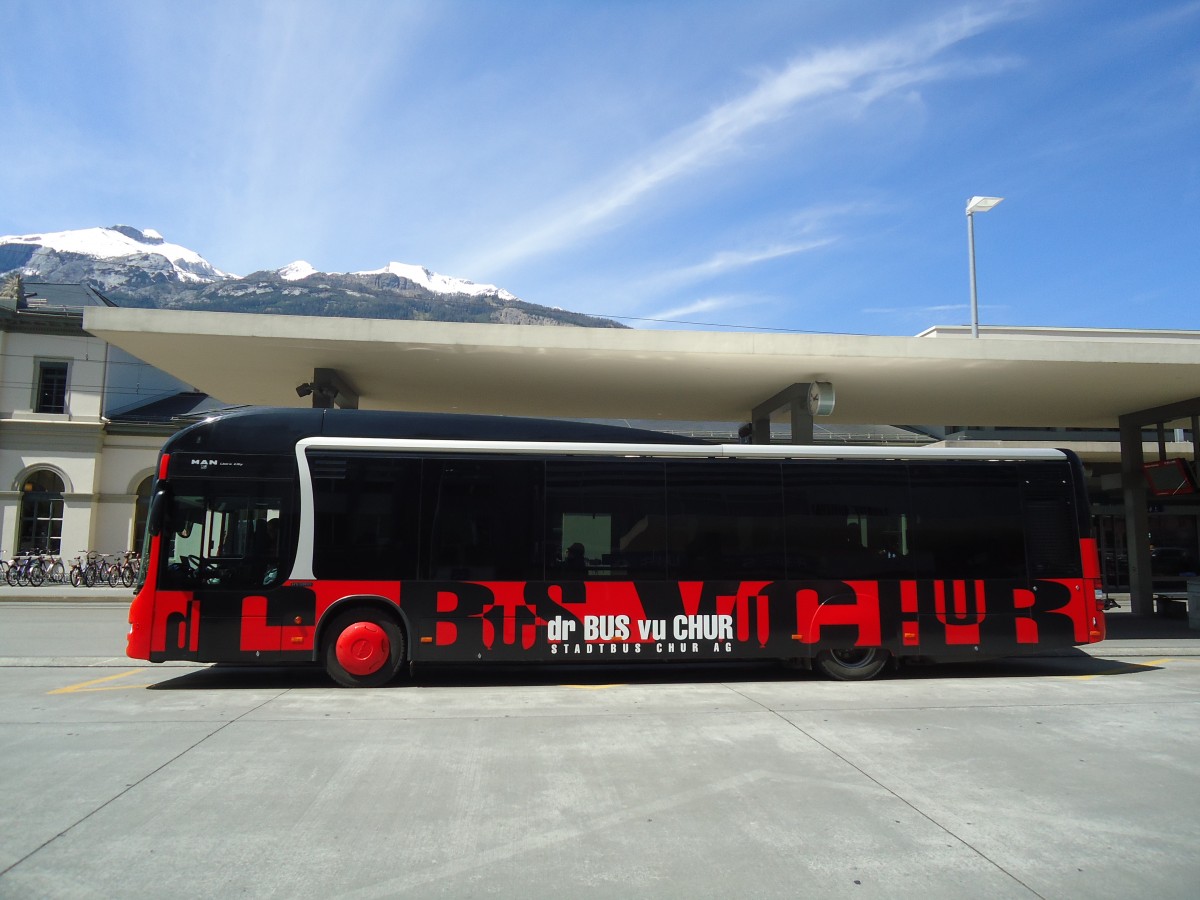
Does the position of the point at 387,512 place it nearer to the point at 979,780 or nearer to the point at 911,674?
the point at 979,780

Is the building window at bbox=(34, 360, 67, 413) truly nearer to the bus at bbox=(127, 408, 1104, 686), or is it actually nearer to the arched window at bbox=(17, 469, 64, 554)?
the arched window at bbox=(17, 469, 64, 554)

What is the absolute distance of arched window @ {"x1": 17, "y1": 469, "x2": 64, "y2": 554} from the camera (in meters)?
28.0

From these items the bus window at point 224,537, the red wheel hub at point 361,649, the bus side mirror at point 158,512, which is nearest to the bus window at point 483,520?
the red wheel hub at point 361,649

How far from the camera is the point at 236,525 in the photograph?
352 inches

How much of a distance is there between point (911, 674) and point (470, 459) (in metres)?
6.57

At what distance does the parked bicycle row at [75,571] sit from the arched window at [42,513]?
1.62m

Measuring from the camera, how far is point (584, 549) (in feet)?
30.7

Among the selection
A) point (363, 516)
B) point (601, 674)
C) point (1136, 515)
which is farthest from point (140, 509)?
point (1136, 515)

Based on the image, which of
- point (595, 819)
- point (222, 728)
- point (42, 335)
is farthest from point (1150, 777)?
point (42, 335)

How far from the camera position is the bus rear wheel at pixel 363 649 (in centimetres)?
899

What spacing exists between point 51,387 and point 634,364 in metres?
25.3

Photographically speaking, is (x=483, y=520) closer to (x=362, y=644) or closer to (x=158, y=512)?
(x=362, y=644)

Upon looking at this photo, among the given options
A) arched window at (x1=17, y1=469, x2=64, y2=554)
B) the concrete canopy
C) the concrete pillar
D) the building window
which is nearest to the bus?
the concrete canopy

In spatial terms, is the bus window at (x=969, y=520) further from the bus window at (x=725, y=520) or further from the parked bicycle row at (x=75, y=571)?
the parked bicycle row at (x=75, y=571)
